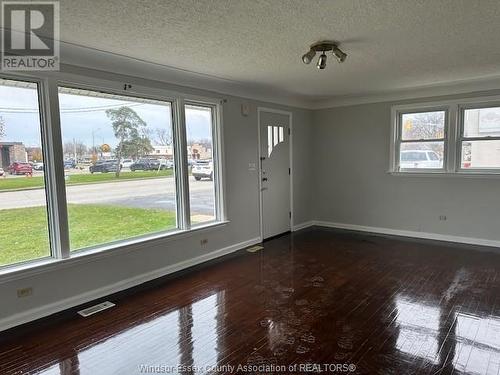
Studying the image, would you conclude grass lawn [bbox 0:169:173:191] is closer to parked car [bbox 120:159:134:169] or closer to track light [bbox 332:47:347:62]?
parked car [bbox 120:159:134:169]

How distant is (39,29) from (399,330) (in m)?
3.63

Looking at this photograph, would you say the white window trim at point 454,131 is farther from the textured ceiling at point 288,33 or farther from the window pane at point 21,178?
the window pane at point 21,178

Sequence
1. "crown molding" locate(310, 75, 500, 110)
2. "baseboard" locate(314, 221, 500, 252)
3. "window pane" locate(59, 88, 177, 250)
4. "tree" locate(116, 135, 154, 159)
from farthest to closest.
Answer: "baseboard" locate(314, 221, 500, 252), "crown molding" locate(310, 75, 500, 110), "tree" locate(116, 135, 154, 159), "window pane" locate(59, 88, 177, 250)

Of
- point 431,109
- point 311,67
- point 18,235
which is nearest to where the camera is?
point 18,235

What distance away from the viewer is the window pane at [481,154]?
4.66m

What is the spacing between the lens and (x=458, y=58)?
347cm

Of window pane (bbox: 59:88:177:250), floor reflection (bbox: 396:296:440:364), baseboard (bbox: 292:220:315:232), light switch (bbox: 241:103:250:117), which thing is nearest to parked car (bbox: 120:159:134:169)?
window pane (bbox: 59:88:177:250)

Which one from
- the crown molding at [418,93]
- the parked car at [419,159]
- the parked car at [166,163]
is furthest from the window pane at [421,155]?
the parked car at [166,163]

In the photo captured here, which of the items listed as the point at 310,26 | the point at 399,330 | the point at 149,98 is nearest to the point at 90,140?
→ the point at 149,98

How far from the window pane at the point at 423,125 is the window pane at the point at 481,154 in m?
0.42

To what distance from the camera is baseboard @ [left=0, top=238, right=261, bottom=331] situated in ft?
9.04

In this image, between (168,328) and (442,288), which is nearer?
(168,328)

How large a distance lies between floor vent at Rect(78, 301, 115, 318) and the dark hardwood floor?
82 mm

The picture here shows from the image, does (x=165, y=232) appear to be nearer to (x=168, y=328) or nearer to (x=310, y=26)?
(x=168, y=328)
